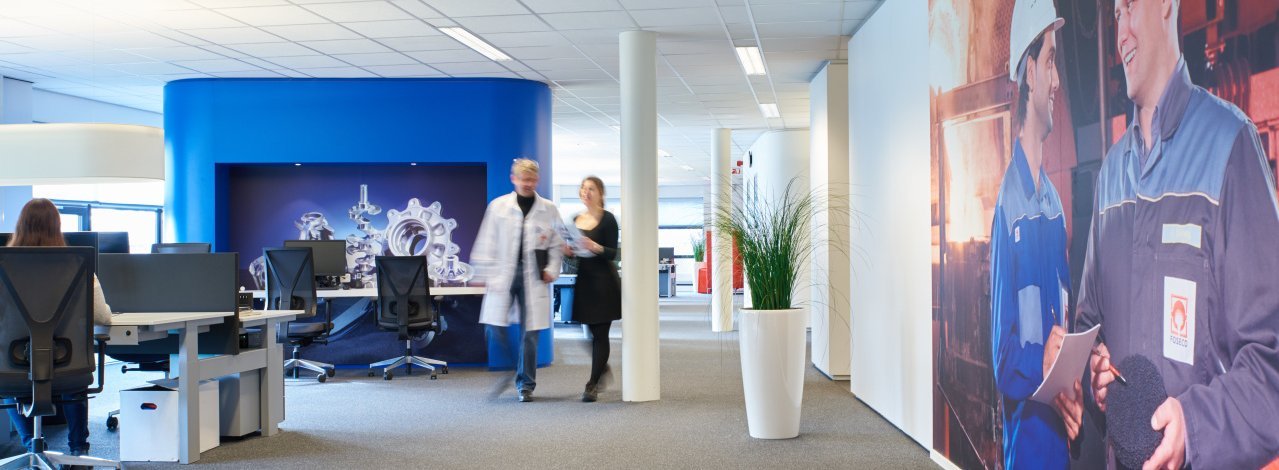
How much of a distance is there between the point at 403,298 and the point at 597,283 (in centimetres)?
213

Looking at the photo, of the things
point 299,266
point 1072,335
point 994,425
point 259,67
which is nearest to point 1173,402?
point 1072,335

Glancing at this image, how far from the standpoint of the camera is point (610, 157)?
16203 mm

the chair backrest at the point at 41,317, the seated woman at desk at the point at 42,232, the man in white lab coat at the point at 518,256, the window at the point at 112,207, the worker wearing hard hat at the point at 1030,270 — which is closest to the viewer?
the worker wearing hard hat at the point at 1030,270

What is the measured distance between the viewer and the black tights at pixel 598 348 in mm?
6545

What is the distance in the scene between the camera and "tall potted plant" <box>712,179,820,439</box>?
16.5 feet

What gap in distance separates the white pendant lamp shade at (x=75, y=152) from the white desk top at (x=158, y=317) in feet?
2.74

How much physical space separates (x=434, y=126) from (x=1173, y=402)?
690 cm

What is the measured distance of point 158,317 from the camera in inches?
184

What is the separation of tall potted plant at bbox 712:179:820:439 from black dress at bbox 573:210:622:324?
140 centimetres

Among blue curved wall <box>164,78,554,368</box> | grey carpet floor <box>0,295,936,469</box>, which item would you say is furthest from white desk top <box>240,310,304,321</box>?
blue curved wall <box>164,78,554,368</box>

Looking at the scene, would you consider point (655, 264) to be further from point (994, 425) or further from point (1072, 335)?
point (1072, 335)

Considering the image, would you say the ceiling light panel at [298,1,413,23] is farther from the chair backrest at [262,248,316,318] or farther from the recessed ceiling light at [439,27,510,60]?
the chair backrest at [262,248,316,318]

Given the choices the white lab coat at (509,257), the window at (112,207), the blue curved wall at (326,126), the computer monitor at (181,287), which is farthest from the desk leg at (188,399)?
the window at (112,207)

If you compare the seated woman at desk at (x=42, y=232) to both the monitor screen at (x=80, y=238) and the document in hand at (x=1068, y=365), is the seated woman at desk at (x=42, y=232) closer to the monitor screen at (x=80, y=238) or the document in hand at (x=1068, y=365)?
the monitor screen at (x=80, y=238)
